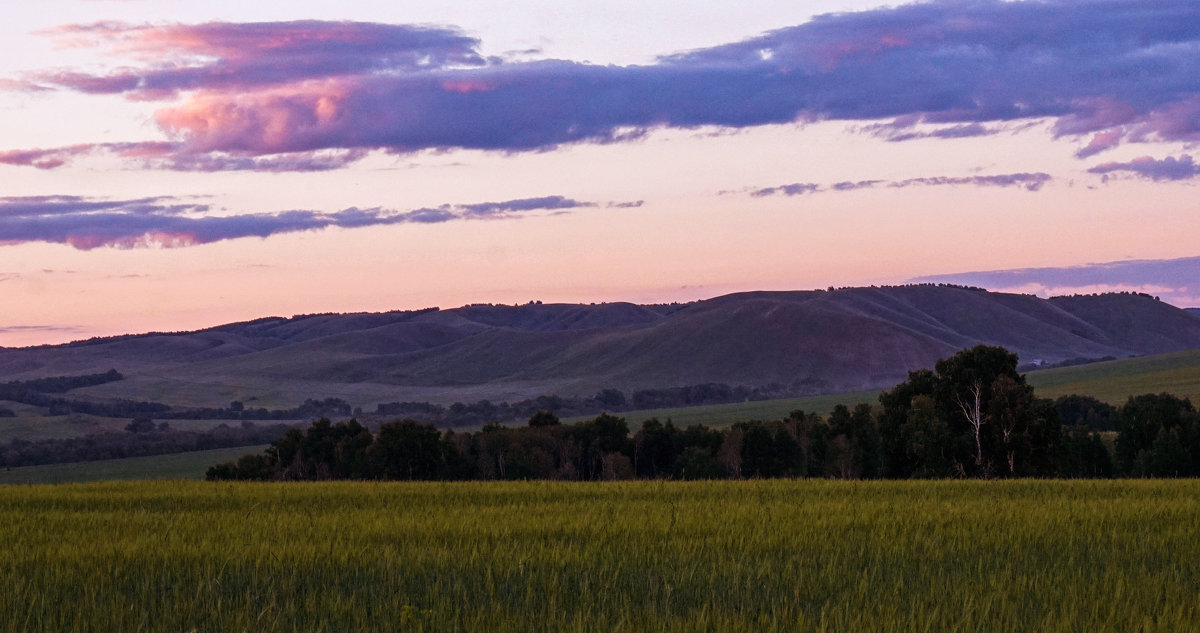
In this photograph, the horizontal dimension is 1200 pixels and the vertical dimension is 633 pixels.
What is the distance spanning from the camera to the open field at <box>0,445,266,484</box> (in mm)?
145875

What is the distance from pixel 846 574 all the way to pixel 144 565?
741 centimetres

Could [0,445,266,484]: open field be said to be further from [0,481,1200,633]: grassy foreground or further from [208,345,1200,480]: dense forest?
[0,481,1200,633]: grassy foreground

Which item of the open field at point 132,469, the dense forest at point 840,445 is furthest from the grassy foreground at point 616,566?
the open field at point 132,469

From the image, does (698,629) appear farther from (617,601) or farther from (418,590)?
(418,590)

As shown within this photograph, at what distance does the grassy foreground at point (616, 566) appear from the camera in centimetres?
914

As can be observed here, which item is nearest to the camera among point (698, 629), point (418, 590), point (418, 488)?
point (698, 629)

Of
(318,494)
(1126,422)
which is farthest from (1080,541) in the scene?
(1126,422)

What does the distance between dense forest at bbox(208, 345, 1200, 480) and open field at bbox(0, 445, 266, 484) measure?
75.2 metres

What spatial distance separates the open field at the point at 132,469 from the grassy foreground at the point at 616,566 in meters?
134

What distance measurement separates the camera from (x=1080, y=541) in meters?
13.6

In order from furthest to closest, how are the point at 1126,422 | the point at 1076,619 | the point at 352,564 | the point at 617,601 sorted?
the point at 1126,422 < the point at 352,564 < the point at 617,601 < the point at 1076,619

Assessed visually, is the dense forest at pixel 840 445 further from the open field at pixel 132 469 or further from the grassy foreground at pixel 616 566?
the open field at pixel 132 469

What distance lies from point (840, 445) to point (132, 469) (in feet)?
386

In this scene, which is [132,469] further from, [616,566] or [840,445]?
[616,566]
